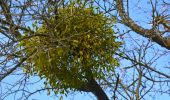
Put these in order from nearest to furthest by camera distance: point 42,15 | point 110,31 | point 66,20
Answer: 1. point 42,15
2. point 66,20
3. point 110,31

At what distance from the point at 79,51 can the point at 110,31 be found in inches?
14.4

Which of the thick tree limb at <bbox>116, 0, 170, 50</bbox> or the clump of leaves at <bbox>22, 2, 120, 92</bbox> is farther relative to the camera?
the thick tree limb at <bbox>116, 0, 170, 50</bbox>

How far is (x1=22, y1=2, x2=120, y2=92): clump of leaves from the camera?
11.5ft

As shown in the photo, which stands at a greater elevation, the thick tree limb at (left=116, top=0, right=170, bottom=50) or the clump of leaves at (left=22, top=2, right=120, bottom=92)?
the thick tree limb at (left=116, top=0, right=170, bottom=50)

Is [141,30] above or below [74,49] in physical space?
above

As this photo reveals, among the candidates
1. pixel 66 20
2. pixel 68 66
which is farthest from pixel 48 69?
pixel 66 20

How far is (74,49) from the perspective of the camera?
367 centimetres

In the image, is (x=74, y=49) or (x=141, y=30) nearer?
(x=74, y=49)

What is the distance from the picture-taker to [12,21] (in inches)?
135

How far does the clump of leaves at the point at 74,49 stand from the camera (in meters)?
3.52

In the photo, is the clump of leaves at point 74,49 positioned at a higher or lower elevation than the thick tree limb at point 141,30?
lower

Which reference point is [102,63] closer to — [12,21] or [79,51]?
[79,51]

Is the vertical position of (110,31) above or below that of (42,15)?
above

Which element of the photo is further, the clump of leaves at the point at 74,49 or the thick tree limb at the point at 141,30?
the thick tree limb at the point at 141,30
